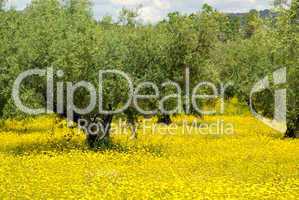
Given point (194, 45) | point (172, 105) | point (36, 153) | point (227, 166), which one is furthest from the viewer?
point (194, 45)

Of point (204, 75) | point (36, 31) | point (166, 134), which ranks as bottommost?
point (166, 134)

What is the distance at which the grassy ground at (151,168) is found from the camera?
16.4m

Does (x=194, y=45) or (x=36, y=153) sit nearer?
(x=36, y=153)

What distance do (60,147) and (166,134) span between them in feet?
38.1

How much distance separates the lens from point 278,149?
101 ft

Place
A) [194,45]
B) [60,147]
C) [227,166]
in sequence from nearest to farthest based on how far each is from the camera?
[227,166] < [60,147] < [194,45]

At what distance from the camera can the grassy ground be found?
53.8 feet

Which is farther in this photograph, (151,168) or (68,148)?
(68,148)

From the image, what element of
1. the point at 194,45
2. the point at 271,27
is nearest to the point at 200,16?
the point at 194,45

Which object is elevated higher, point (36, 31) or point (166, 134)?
point (36, 31)

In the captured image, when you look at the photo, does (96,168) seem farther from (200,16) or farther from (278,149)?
(200,16)

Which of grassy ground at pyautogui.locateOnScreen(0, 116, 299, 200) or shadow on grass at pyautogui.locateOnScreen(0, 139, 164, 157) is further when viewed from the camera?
shadow on grass at pyautogui.locateOnScreen(0, 139, 164, 157)

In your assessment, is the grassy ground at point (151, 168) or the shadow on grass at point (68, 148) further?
the shadow on grass at point (68, 148)

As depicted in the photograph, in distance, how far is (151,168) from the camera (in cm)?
2241
